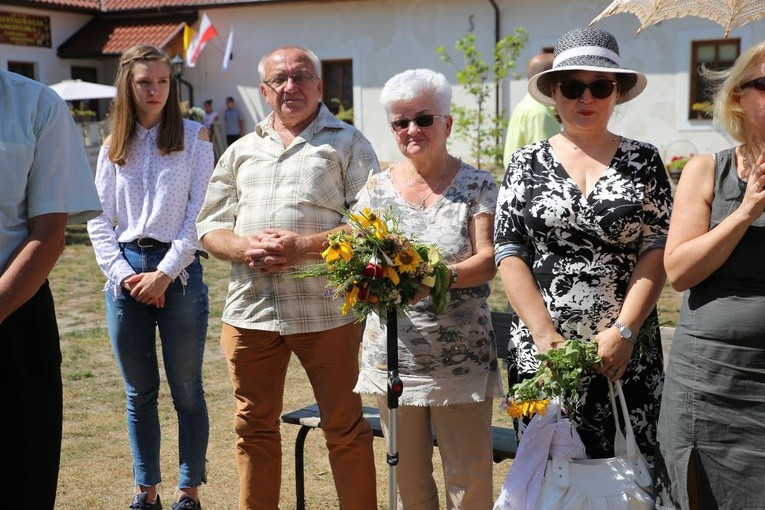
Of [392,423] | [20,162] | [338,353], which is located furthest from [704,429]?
[20,162]

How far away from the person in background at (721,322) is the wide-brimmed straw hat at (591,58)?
434mm

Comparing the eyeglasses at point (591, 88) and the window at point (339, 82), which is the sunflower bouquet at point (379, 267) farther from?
the window at point (339, 82)

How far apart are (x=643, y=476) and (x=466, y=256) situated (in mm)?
1069

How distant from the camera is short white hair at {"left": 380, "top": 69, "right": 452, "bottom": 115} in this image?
364 cm

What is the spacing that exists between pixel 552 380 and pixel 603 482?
36cm

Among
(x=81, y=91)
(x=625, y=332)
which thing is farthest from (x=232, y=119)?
(x=625, y=332)

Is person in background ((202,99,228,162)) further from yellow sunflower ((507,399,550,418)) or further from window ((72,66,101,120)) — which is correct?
yellow sunflower ((507,399,550,418))

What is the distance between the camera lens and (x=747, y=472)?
111 inches

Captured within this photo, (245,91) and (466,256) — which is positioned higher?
(245,91)

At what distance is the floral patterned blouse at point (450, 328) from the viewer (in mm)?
3617

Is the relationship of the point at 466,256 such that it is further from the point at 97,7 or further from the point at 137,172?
the point at 97,7

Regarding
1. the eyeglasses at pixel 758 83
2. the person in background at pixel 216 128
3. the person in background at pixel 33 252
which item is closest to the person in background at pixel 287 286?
the person in background at pixel 33 252

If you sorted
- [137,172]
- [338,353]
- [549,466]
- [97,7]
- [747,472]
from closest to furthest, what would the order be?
[747,472] → [549,466] → [338,353] → [137,172] → [97,7]

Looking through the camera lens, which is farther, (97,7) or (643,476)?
(97,7)
